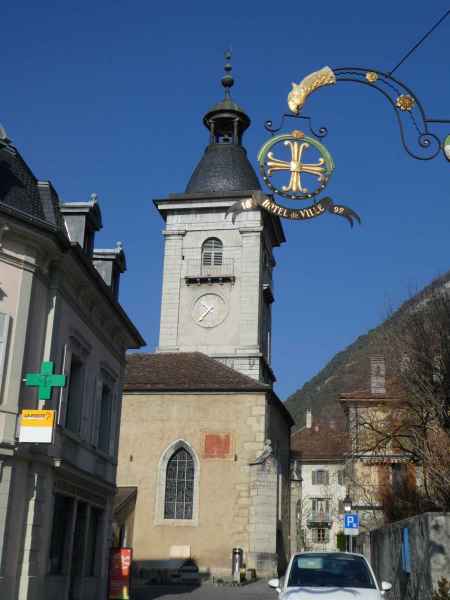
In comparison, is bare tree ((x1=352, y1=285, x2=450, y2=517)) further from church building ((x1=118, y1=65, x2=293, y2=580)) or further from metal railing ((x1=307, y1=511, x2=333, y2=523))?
metal railing ((x1=307, y1=511, x2=333, y2=523))

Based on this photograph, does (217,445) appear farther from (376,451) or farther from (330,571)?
(330,571)

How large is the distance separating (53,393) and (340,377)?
291 ft

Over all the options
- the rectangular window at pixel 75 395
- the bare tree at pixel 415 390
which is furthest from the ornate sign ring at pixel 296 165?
the bare tree at pixel 415 390

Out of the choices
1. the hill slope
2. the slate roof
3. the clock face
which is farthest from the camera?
the slate roof

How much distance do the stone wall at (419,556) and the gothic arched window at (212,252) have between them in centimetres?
2586

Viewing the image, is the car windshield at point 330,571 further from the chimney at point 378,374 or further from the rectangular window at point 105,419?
the chimney at point 378,374

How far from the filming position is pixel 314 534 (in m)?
58.5

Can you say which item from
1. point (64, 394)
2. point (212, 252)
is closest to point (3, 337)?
point (64, 394)

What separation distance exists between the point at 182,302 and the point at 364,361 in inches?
423

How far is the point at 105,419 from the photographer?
20.9 meters

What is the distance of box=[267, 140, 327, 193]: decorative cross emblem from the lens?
873 centimetres

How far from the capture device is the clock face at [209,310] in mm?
39000

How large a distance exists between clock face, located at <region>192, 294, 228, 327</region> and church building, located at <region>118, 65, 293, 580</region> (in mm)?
52

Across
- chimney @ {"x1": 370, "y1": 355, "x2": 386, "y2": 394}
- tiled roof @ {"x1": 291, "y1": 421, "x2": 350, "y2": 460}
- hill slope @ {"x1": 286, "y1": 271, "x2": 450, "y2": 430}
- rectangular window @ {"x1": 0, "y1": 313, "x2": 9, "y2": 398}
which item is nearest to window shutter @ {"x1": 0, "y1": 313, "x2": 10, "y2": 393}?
rectangular window @ {"x1": 0, "y1": 313, "x2": 9, "y2": 398}
